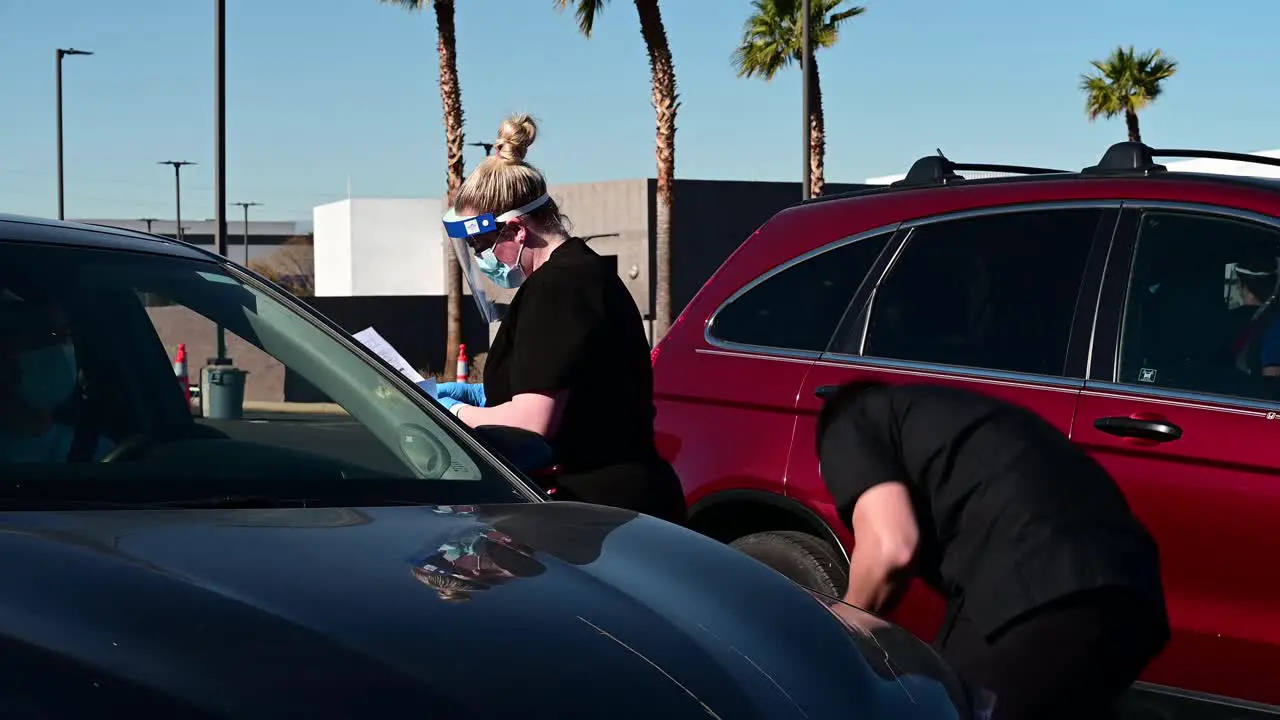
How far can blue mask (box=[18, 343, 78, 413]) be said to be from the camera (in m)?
3.00

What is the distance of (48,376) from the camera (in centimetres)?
308

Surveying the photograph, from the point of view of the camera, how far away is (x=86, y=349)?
3217 millimetres

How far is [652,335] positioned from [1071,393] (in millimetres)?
28997

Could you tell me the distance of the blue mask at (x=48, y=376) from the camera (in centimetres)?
300

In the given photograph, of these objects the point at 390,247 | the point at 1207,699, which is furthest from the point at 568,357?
the point at 390,247

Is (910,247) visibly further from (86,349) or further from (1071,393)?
(86,349)

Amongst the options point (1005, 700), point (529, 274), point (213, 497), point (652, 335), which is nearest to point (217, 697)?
point (213, 497)

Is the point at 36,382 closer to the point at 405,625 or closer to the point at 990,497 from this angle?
the point at 405,625

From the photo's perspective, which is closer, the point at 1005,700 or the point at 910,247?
the point at 1005,700

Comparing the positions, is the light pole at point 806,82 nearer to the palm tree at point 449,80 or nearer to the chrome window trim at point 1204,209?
the palm tree at point 449,80

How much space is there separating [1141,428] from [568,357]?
1548 millimetres

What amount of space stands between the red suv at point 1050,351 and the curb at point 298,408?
133 centimetres

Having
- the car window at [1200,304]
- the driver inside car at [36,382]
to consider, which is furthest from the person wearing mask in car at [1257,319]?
the driver inside car at [36,382]

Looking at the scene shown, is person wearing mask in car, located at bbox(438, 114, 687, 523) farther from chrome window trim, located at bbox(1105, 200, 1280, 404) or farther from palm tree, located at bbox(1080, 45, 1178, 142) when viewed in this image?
palm tree, located at bbox(1080, 45, 1178, 142)
